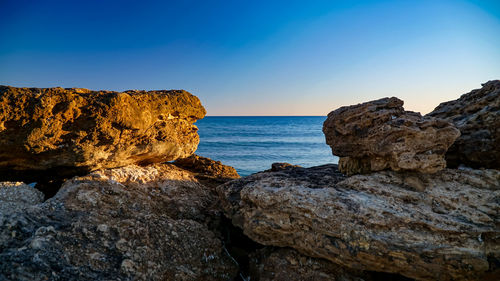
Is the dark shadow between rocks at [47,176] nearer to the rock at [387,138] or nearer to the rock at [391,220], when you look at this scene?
the rock at [391,220]

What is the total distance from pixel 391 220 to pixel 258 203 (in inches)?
58.4

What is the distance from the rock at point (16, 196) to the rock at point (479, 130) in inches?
207

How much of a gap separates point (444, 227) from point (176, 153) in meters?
3.91

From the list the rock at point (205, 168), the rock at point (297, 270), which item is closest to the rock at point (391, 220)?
the rock at point (297, 270)

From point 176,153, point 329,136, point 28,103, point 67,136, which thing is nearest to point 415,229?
point 329,136

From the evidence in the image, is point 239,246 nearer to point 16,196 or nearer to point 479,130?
point 16,196

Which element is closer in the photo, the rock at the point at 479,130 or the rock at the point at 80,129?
the rock at the point at 80,129

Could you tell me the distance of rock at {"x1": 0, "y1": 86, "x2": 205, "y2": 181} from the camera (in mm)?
3283

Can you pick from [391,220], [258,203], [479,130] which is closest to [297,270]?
[258,203]

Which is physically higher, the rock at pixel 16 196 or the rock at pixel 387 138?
the rock at pixel 387 138

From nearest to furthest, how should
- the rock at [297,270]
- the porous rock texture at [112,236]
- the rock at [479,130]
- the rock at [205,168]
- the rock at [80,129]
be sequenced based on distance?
the porous rock texture at [112,236] < the rock at [297,270] < the rock at [80,129] < the rock at [479,130] < the rock at [205,168]

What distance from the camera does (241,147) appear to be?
27.3 metres

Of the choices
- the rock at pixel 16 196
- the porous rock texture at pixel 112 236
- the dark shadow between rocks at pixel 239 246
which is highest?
the rock at pixel 16 196

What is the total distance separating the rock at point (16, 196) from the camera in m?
3.18
